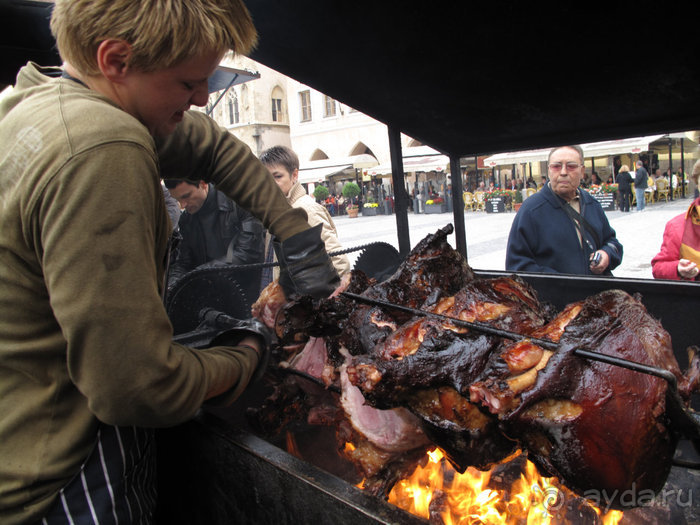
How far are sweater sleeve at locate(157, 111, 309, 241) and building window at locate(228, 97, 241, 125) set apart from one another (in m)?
40.9

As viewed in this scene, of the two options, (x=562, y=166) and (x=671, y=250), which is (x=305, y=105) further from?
(x=671, y=250)

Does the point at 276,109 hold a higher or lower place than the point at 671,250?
higher

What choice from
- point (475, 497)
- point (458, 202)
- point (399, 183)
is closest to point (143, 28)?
point (475, 497)

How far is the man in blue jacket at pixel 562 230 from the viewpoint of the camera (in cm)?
380

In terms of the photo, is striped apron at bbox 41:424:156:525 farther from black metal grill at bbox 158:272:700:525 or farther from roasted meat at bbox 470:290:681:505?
roasted meat at bbox 470:290:681:505

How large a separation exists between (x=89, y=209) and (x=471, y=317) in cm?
136

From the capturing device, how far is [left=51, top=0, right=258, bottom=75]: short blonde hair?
3.67 ft

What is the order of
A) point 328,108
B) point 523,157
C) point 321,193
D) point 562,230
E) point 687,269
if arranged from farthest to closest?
point 328,108
point 321,193
point 523,157
point 562,230
point 687,269

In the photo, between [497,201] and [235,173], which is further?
[497,201]

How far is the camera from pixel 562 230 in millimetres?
3812

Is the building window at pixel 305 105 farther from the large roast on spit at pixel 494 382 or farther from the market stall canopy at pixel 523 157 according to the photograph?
the large roast on spit at pixel 494 382

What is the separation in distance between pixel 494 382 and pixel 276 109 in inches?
1673

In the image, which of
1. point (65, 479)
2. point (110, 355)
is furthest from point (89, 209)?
point (65, 479)

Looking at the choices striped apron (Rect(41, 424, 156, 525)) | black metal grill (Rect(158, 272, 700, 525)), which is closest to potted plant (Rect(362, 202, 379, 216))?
black metal grill (Rect(158, 272, 700, 525))
